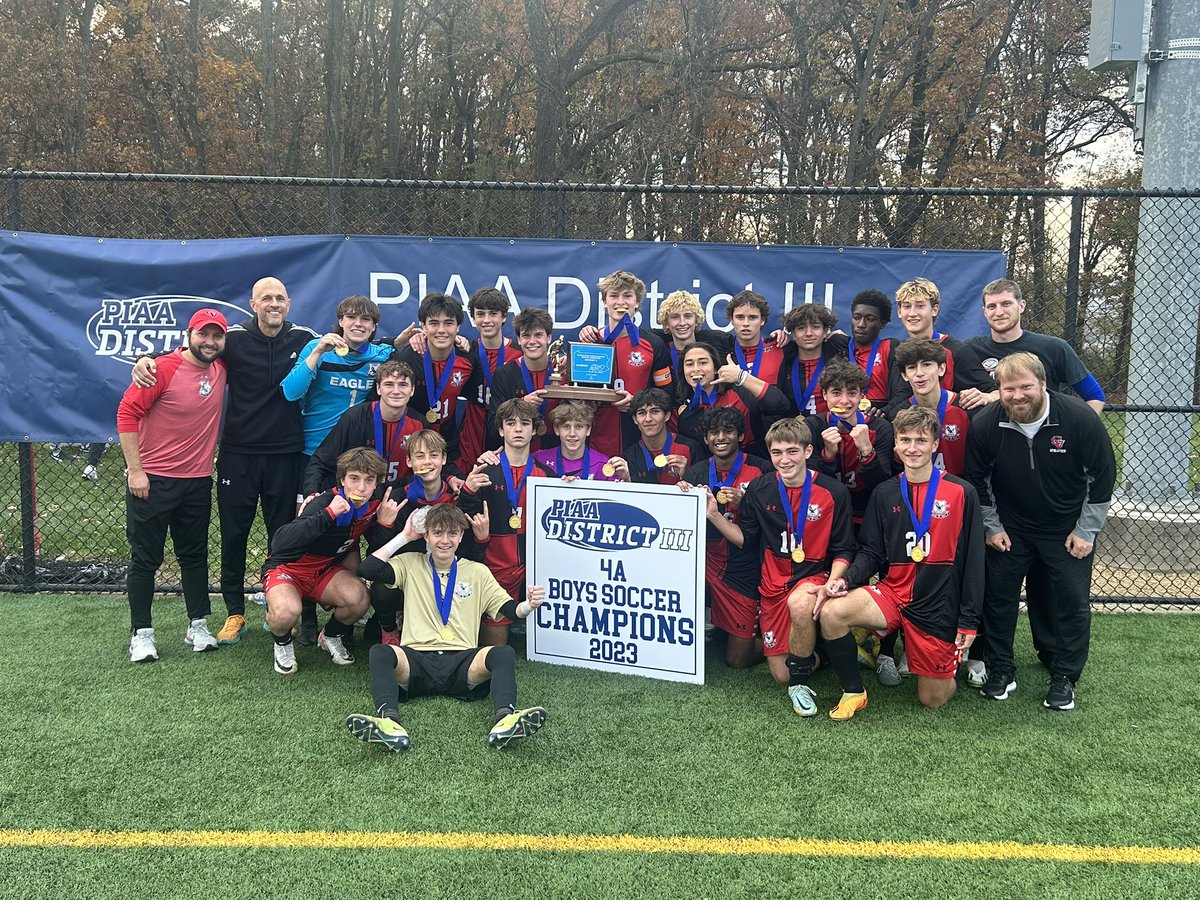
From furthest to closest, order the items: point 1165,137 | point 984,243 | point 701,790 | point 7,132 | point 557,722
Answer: point 7,132
point 984,243
point 1165,137
point 557,722
point 701,790

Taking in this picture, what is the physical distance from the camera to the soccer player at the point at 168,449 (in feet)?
15.9

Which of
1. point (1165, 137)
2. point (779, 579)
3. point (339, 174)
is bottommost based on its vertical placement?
point (779, 579)

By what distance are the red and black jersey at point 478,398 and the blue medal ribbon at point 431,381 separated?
17 centimetres

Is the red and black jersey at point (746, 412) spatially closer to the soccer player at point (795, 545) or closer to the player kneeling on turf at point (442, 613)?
the soccer player at point (795, 545)

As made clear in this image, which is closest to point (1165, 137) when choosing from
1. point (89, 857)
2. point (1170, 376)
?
point (1170, 376)

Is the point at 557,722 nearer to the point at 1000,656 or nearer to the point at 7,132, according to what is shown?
the point at 1000,656

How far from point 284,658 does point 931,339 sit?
13.0 feet

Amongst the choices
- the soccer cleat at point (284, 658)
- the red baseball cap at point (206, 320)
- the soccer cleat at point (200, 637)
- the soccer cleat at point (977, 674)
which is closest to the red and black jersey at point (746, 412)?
the soccer cleat at point (977, 674)

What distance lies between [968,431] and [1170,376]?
9.57 ft

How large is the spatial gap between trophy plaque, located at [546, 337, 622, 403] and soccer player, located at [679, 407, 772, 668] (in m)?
0.58

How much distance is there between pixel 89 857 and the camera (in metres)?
3.07

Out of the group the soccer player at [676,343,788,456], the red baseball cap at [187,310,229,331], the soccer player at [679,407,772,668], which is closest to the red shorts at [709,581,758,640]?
the soccer player at [679,407,772,668]

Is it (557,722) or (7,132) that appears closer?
(557,722)

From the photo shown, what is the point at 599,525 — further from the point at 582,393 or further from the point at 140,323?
the point at 140,323
